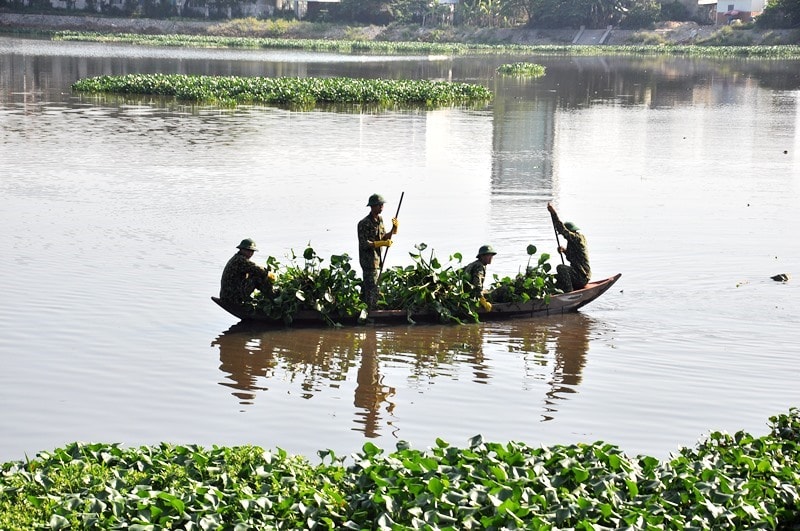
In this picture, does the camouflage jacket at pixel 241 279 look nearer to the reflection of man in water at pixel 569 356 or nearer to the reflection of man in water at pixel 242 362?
the reflection of man in water at pixel 242 362

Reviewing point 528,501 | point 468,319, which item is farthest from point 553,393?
point 528,501

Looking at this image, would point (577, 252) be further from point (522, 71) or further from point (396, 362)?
point (522, 71)

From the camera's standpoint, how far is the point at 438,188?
2330 centimetres

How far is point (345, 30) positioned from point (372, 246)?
96052 mm

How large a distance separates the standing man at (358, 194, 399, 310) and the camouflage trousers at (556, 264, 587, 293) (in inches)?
92.2

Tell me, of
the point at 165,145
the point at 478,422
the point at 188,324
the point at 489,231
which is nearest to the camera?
the point at 478,422

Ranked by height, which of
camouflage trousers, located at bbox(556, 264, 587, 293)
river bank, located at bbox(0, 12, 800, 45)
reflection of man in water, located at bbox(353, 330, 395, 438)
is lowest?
reflection of man in water, located at bbox(353, 330, 395, 438)

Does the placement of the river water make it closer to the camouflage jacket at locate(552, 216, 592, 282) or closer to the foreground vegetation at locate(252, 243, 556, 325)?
the foreground vegetation at locate(252, 243, 556, 325)

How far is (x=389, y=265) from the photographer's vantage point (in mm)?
16141

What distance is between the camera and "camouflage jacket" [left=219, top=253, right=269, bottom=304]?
42.4 feet

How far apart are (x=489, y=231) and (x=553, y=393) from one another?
25.1 ft

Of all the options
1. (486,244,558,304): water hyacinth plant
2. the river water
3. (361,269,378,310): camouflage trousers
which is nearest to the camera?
the river water

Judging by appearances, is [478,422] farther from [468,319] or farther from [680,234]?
[680,234]


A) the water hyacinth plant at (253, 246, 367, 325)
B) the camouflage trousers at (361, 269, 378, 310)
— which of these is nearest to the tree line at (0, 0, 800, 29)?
the camouflage trousers at (361, 269, 378, 310)
